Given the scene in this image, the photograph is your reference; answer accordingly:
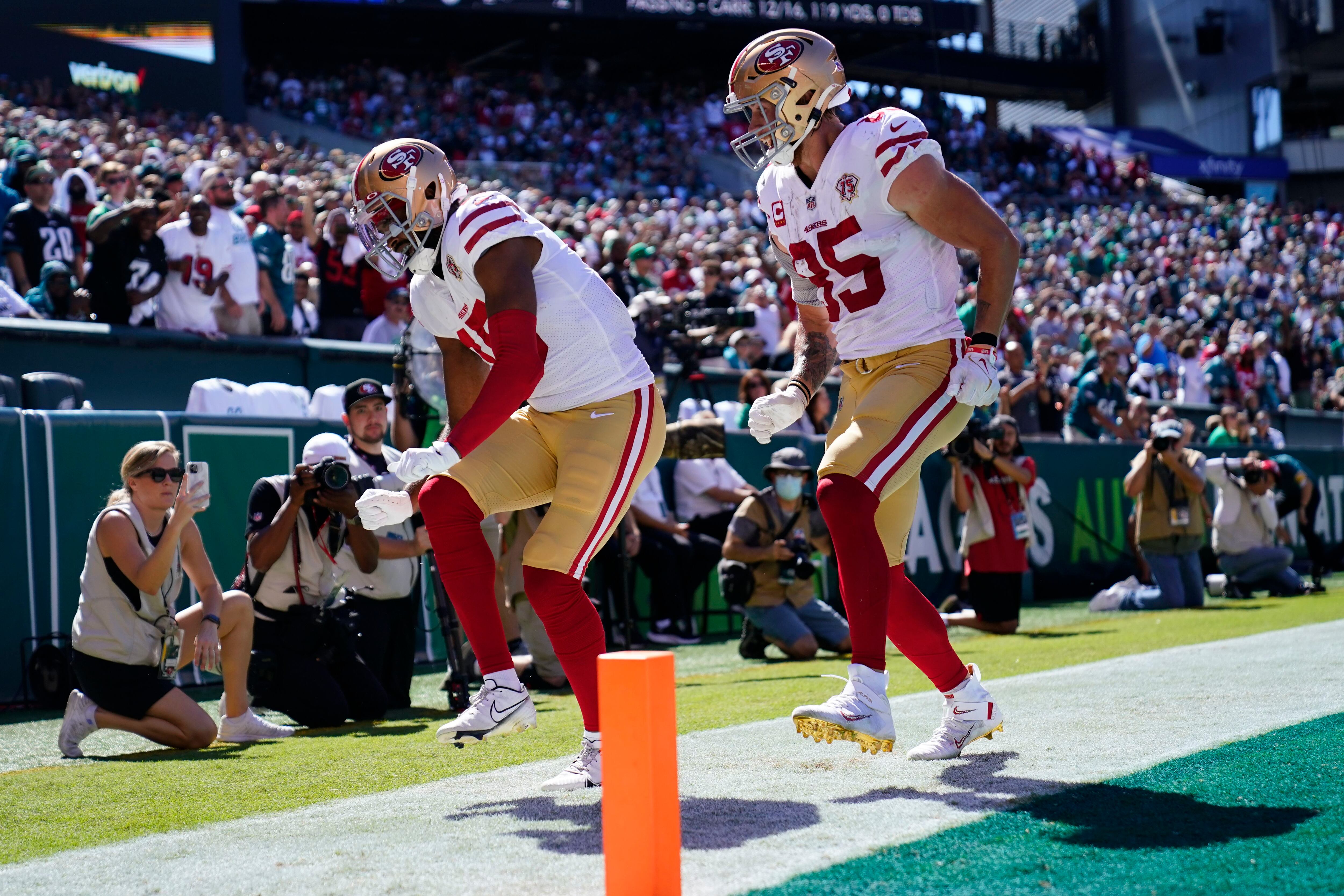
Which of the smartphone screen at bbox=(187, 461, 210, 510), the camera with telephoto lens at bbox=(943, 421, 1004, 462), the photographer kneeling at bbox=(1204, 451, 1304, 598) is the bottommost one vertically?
the photographer kneeling at bbox=(1204, 451, 1304, 598)

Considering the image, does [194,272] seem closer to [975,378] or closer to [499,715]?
[499,715]

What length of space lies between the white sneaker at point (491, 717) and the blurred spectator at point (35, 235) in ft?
24.9

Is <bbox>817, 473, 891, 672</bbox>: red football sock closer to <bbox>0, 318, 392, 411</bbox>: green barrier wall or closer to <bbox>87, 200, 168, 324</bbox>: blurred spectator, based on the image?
<bbox>0, 318, 392, 411</bbox>: green barrier wall

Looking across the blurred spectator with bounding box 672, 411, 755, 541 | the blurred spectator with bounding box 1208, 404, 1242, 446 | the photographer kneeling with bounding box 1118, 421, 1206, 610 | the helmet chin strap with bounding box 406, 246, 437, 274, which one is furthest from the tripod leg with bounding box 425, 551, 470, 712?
the blurred spectator with bounding box 1208, 404, 1242, 446

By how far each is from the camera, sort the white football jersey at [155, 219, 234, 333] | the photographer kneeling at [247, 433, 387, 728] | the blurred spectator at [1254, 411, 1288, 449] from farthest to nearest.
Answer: the blurred spectator at [1254, 411, 1288, 449] < the white football jersey at [155, 219, 234, 333] < the photographer kneeling at [247, 433, 387, 728]

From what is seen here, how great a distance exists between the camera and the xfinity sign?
27234 mm

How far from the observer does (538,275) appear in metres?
4.00

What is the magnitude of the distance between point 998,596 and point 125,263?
21.6 feet

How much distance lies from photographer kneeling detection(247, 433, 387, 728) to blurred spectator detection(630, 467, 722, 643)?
315 cm

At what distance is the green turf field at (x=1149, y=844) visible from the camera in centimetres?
269

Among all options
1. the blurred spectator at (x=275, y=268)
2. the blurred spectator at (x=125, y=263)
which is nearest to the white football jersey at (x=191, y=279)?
the blurred spectator at (x=125, y=263)

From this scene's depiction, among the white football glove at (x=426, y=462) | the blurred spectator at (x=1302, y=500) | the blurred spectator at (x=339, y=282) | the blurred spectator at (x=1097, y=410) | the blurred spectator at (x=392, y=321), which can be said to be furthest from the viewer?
the blurred spectator at (x=1097, y=410)

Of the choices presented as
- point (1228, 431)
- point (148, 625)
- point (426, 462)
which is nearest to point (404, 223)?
point (426, 462)

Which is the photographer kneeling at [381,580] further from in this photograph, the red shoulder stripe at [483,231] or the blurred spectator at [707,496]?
the blurred spectator at [707,496]
